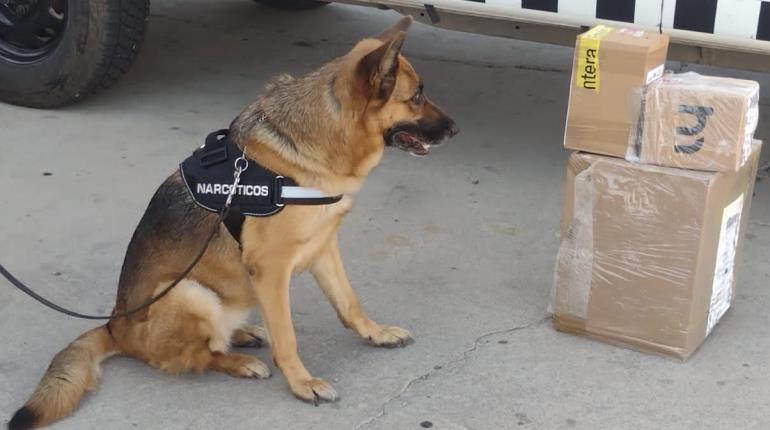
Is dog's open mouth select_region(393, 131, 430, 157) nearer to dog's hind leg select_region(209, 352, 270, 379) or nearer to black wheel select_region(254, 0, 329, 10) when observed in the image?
dog's hind leg select_region(209, 352, 270, 379)

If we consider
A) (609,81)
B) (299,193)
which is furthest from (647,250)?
(299,193)

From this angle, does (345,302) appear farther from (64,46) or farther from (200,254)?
(64,46)

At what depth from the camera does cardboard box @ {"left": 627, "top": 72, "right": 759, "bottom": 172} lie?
10.2ft

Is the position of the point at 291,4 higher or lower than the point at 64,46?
lower

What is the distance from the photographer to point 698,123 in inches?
123

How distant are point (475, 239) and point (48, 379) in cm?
181

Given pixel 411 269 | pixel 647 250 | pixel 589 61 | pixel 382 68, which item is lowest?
pixel 411 269

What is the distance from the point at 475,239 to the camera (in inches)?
167

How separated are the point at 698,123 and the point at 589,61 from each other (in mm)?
373

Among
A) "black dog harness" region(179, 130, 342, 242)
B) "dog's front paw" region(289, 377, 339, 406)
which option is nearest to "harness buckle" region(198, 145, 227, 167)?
"black dog harness" region(179, 130, 342, 242)

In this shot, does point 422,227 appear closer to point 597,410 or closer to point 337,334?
point 337,334

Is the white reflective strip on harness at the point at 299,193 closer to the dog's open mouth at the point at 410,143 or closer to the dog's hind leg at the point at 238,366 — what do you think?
the dog's open mouth at the point at 410,143

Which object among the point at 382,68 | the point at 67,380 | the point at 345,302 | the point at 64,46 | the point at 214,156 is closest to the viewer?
the point at 382,68

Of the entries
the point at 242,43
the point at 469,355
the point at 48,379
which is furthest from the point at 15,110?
the point at 469,355
